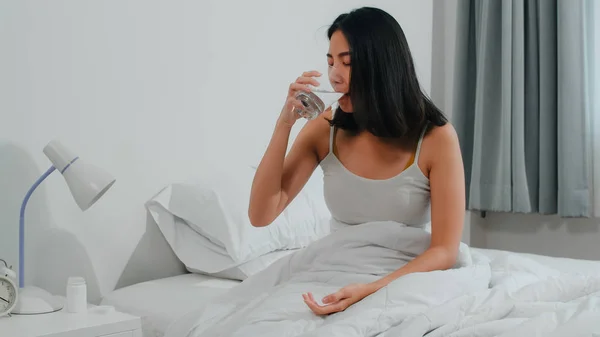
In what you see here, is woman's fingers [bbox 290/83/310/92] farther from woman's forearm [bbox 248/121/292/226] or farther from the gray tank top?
the gray tank top

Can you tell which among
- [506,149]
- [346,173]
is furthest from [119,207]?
[506,149]

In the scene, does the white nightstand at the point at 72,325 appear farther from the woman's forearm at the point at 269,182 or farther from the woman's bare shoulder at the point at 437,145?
the woman's bare shoulder at the point at 437,145

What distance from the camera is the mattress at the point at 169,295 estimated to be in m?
1.88

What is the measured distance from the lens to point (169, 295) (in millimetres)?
2006

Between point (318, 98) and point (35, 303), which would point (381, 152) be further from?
point (35, 303)

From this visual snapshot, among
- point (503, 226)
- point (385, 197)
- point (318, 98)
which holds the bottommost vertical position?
point (503, 226)

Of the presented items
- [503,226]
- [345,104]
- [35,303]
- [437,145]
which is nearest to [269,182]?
[345,104]

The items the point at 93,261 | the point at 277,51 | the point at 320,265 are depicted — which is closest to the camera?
the point at 320,265

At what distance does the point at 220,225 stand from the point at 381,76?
2.55ft

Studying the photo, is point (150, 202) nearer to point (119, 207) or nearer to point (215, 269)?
point (119, 207)

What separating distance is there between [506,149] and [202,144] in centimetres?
152

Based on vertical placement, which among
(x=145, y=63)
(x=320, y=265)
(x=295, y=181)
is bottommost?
(x=320, y=265)

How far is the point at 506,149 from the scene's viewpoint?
11.0 ft

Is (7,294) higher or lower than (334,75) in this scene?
lower
